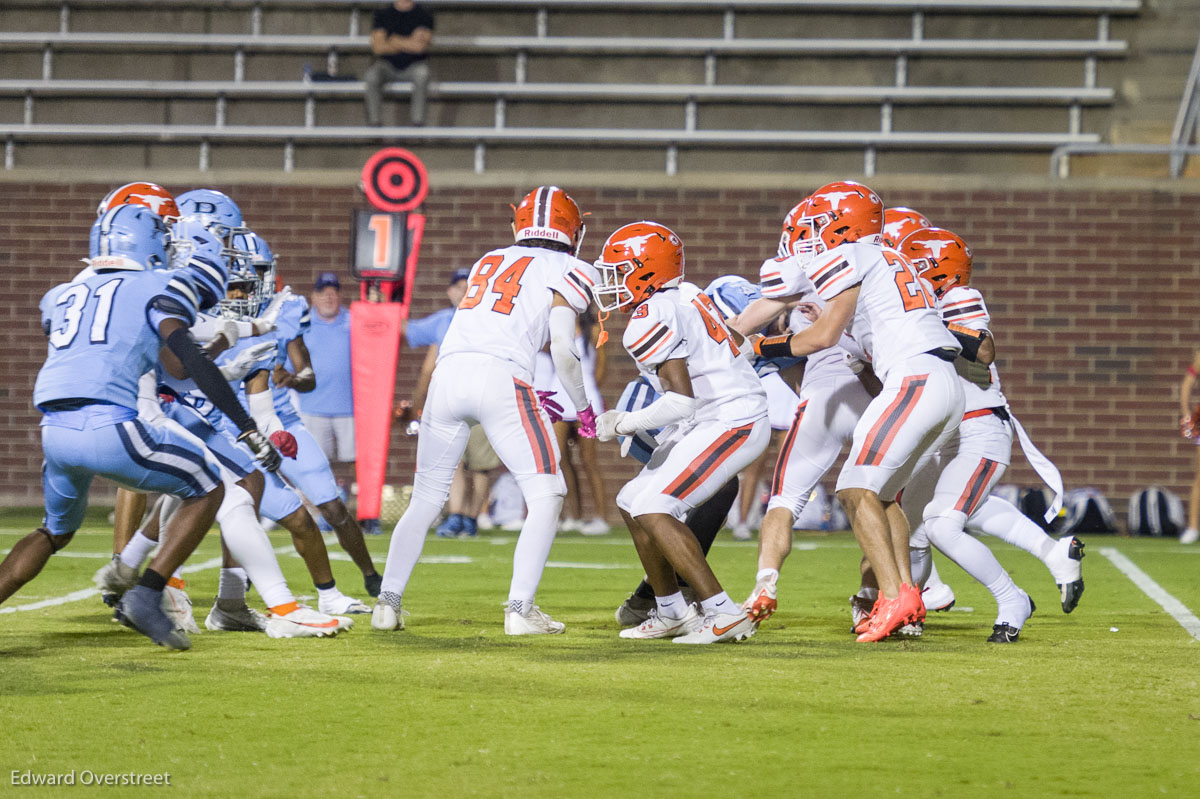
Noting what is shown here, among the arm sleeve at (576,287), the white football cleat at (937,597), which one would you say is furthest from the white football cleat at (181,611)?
the white football cleat at (937,597)

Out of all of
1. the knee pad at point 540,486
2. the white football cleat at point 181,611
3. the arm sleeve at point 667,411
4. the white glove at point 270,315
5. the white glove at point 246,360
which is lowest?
the white football cleat at point 181,611

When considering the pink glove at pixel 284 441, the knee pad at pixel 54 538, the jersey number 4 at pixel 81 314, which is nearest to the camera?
the jersey number 4 at pixel 81 314

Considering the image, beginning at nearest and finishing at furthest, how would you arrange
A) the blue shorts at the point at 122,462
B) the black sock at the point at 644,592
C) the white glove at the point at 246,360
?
the blue shorts at the point at 122,462 < the white glove at the point at 246,360 < the black sock at the point at 644,592

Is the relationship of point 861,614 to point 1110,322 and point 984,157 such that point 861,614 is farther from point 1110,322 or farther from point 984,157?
point 984,157

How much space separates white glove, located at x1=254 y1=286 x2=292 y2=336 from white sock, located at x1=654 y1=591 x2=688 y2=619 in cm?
201

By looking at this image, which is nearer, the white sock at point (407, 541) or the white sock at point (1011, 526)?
the white sock at point (407, 541)

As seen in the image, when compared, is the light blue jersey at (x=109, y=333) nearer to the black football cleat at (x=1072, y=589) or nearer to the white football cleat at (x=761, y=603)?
the white football cleat at (x=761, y=603)

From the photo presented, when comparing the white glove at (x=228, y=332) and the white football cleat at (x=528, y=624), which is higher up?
the white glove at (x=228, y=332)

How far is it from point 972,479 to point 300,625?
2.92 m

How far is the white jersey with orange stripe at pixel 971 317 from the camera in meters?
6.30

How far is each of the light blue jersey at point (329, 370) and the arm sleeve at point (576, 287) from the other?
20.8ft

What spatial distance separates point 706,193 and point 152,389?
355 inches

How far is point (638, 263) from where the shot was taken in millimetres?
5891

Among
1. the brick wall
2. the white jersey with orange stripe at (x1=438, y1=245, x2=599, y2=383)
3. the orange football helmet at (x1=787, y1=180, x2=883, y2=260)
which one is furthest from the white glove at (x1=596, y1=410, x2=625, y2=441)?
the brick wall
